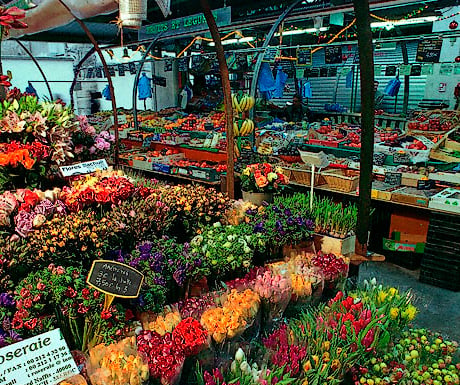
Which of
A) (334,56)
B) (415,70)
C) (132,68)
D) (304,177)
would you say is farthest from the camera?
(132,68)

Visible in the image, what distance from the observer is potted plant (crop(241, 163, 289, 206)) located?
3674 millimetres

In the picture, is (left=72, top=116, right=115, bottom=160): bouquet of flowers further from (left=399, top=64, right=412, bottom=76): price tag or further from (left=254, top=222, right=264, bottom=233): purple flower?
(left=399, top=64, right=412, bottom=76): price tag

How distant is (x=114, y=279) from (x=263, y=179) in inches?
82.3

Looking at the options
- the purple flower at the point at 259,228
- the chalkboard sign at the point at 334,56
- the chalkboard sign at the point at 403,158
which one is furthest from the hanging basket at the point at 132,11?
the chalkboard sign at the point at 334,56

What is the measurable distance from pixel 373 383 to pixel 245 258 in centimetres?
85

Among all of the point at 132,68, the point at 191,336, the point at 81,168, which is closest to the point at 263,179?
the point at 81,168

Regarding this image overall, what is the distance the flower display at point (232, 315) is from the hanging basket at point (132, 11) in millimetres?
1548

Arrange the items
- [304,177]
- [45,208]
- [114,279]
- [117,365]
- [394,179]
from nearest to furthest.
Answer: [117,365] → [114,279] → [45,208] → [394,179] → [304,177]

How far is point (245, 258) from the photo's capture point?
2303 millimetres

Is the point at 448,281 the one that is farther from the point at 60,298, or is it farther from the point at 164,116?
the point at 164,116

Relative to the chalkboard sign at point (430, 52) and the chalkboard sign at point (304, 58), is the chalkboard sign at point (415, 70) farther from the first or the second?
the chalkboard sign at point (304, 58)

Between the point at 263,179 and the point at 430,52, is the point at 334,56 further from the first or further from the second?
the point at 263,179

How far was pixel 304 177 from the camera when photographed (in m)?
5.26

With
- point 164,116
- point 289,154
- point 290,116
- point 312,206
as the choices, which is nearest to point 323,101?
point 290,116
